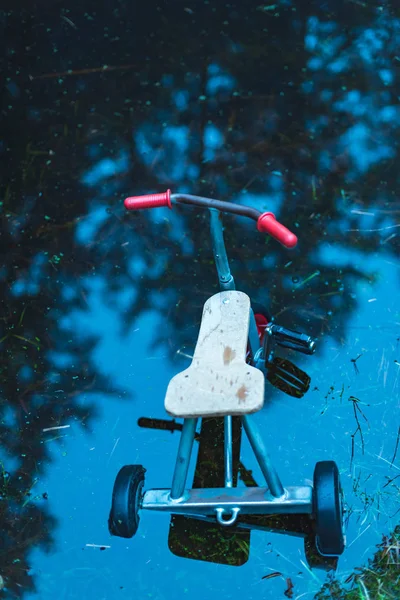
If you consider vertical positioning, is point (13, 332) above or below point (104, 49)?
below

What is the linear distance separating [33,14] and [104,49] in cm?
68

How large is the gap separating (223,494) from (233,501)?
0.18ft

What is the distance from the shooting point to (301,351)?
3.21 meters

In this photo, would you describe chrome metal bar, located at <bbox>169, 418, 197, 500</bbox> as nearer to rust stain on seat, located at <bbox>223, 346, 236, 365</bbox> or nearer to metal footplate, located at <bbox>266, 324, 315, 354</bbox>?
rust stain on seat, located at <bbox>223, 346, 236, 365</bbox>

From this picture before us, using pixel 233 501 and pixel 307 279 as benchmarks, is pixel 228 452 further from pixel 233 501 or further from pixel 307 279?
pixel 307 279

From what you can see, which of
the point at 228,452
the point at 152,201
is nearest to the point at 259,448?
the point at 228,452

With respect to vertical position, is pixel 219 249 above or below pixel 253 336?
above

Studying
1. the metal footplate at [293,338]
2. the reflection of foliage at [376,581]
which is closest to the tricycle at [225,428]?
the reflection of foliage at [376,581]

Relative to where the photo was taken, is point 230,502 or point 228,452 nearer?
point 230,502

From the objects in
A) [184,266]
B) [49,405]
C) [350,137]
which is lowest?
[49,405]

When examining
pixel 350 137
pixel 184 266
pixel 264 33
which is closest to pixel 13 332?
pixel 184 266

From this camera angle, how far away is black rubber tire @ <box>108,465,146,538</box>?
108 inches

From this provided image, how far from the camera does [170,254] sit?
3807 millimetres

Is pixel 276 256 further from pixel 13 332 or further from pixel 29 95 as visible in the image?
pixel 29 95
